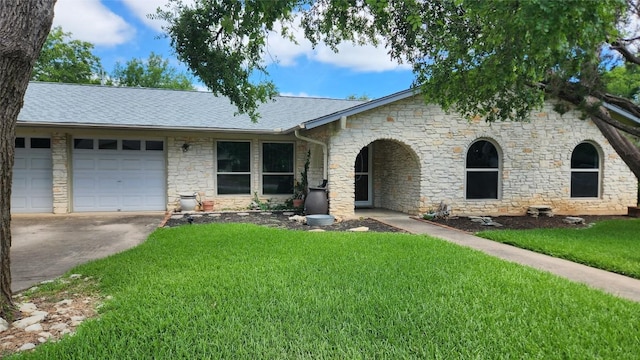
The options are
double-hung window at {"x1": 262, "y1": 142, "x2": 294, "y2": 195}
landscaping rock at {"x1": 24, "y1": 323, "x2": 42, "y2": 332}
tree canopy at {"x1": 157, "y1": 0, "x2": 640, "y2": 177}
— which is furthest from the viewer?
double-hung window at {"x1": 262, "y1": 142, "x2": 294, "y2": 195}

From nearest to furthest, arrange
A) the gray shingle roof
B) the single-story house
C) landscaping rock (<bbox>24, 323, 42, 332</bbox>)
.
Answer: landscaping rock (<bbox>24, 323, 42, 332</bbox>) → the single-story house → the gray shingle roof

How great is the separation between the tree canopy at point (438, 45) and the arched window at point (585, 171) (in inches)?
98.4

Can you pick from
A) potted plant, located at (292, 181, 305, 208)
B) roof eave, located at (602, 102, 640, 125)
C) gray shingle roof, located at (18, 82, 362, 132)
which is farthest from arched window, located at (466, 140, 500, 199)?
gray shingle roof, located at (18, 82, 362, 132)

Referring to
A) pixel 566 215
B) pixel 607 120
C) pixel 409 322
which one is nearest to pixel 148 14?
pixel 409 322

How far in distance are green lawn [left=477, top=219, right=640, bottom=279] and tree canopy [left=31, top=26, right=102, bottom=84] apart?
96.5ft

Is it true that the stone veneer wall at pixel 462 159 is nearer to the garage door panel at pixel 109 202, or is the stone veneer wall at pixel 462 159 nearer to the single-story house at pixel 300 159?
the single-story house at pixel 300 159

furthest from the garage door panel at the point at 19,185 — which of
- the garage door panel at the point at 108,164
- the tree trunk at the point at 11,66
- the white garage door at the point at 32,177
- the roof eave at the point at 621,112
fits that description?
the roof eave at the point at 621,112

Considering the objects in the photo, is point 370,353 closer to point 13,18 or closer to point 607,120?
point 13,18

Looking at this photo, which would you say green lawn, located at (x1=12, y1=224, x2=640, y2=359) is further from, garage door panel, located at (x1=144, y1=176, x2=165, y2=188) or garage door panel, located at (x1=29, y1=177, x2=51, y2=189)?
garage door panel, located at (x1=29, y1=177, x2=51, y2=189)

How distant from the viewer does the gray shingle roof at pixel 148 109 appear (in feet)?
35.2

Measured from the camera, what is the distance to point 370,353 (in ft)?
9.03

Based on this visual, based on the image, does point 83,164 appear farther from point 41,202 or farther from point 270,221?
point 270,221

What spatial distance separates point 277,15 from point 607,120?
23.8 feet

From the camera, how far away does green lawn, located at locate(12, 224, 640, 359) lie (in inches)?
111
